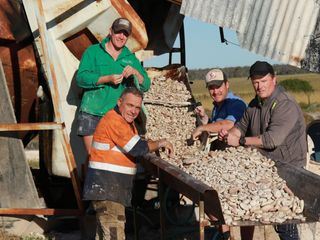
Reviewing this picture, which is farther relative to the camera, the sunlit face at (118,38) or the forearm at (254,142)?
the sunlit face at (118,38)

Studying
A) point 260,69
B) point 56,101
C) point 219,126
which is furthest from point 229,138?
point 56,101

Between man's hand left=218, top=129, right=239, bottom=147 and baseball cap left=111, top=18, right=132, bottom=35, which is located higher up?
baseball cap left=111, top=18, right=132, bottom=35

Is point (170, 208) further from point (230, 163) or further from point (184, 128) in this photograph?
point (230, 163)

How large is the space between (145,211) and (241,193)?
2.86 m

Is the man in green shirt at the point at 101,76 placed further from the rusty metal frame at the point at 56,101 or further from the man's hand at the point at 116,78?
the rusty metal frame at the point at 56,101

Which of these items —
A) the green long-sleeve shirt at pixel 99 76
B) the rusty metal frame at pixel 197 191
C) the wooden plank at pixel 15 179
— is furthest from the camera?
the wooden plank at pixel 15 179

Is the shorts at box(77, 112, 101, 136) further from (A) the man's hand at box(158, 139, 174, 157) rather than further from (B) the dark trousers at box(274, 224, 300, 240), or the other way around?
(B) the dark trousers at box(274, 224, 300, 240)

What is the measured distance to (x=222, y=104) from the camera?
21.9ft

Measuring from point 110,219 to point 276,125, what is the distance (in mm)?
1623

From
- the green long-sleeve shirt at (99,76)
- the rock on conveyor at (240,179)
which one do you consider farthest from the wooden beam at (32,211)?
the rock on conveyor at (240,179)

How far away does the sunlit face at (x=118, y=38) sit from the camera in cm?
666

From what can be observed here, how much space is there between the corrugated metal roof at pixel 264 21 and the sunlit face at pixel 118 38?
1.75m

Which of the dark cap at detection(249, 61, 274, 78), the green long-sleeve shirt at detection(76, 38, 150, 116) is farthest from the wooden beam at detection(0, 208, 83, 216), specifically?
the dark cap at detection(249, 61, 274, 78)

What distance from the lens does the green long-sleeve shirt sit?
682 cm
